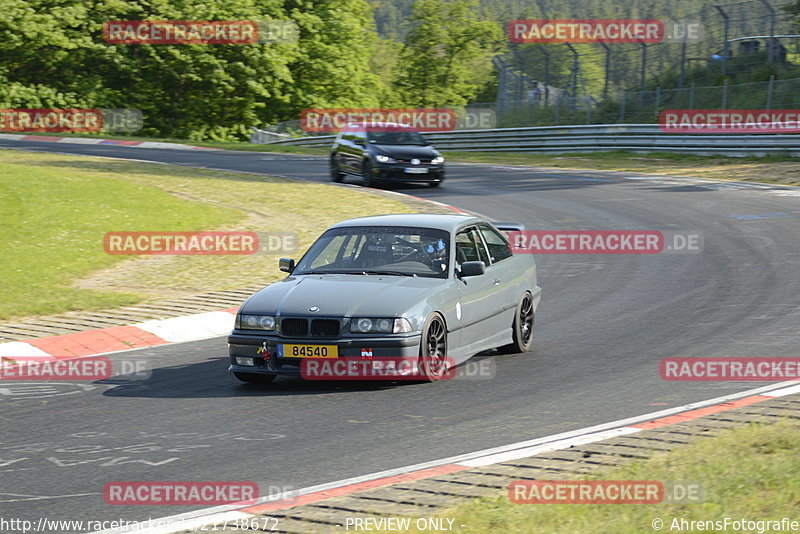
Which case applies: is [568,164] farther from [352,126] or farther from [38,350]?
[38,350]

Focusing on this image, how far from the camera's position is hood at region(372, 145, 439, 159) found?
Result: 2553 centimetres

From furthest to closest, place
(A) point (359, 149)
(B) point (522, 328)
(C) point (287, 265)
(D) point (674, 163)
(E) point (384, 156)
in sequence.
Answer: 1. (D) point (674, 163)
2. (A) point (359, 149)
3. (E) point (384, 156)
4. (B) point (522, 328)
5. (C) point (287, 265)

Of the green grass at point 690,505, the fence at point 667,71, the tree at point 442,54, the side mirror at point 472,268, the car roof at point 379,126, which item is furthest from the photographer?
the tree at point 442,54

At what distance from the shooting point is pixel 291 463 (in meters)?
6.50

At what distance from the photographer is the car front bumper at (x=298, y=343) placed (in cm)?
838

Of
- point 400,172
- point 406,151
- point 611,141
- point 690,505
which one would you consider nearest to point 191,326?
point 690,505

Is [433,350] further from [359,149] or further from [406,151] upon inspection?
[359,149]

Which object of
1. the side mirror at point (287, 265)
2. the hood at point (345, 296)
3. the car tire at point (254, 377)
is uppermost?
the side mirror at point (287, 265)

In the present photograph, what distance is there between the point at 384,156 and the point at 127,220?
9.10m

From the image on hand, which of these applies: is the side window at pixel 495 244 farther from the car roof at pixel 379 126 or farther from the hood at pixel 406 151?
the car roof at pixel 379 126

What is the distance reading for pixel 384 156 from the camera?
25469mm

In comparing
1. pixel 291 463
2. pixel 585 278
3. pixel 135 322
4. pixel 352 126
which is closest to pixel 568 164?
pixel 352 126

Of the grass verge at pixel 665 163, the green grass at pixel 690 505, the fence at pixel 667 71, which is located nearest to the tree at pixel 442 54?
the fence at pixel 667 71

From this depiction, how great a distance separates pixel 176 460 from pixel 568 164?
2773 cm
